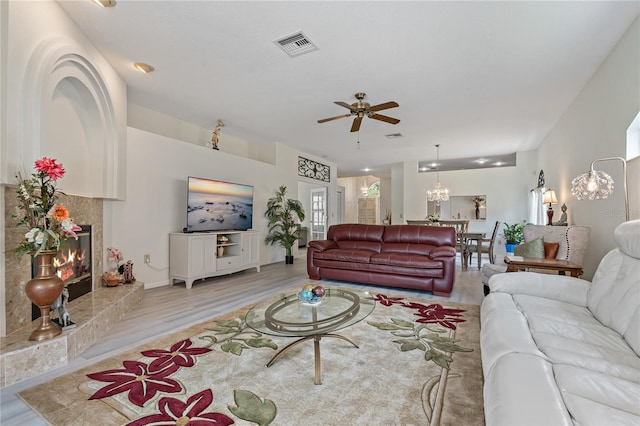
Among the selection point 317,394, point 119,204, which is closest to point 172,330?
point 317,394

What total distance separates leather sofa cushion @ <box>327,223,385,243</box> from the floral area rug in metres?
2.47

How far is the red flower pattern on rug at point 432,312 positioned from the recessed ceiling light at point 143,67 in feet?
12.8

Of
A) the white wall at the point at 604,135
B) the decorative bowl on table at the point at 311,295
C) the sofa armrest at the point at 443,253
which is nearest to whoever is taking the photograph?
the decorative bowl on table at the point at 311,295

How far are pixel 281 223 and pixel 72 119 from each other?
4.24 metres

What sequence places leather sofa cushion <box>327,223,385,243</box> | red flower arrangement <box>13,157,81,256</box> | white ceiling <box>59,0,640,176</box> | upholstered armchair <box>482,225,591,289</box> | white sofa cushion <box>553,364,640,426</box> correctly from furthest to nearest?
1. leather sofa cushion <box>327,223,385,243</box>
2. upholstered armchair <box>482,225,591,289</box>
3. white ceiling <box>59,0,640,176</box>
4. red flower arrangement <box>13,157,81,256</box>
5. white sofa cushion <box>553,364,640,426</box>

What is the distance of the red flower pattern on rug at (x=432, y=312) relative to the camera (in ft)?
9.44

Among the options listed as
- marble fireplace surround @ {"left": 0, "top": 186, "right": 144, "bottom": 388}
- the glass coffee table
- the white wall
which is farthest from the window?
marble fireplace surround @ {"left": 0, "top": 186, "right": 144, "bottom": 388}

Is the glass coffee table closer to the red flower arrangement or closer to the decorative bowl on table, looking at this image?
the decorative bowl on table

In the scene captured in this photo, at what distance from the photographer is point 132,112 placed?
14.9 ft

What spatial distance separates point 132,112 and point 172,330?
3.63 m

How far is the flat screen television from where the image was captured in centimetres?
461

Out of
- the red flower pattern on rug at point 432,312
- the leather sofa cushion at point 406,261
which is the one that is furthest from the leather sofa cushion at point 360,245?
the red flower pattern on rug at point 432,312

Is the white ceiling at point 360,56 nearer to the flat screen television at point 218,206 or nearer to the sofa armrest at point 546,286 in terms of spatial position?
the flat screen television at point 218,206

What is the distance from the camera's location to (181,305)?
3412 millimetres
